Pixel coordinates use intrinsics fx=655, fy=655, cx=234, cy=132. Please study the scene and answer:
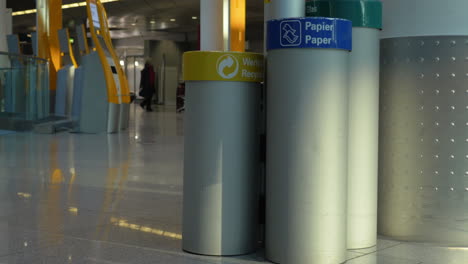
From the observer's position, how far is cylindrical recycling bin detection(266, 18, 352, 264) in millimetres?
2980

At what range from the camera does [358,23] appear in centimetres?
344

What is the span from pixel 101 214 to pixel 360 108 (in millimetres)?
1971

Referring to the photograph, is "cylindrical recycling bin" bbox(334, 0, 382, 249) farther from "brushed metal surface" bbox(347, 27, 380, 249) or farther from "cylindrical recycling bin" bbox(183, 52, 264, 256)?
"cylindrical recycling bin" bbox(183, 52, 264, 256)

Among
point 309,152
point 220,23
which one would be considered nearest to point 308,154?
point 309,152

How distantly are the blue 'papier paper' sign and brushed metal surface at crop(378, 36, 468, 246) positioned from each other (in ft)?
2.63

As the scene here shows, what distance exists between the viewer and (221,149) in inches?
126

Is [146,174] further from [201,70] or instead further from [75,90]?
[75,90]

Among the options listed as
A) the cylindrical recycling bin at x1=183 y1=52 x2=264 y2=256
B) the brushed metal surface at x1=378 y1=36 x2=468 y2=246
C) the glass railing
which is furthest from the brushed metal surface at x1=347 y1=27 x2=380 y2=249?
the glass railing

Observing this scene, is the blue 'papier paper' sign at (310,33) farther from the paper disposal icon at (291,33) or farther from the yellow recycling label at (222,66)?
the yellow recycling label at (222,66)

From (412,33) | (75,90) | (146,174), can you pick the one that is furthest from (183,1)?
(412,33)

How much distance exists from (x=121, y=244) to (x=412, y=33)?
1998 mm

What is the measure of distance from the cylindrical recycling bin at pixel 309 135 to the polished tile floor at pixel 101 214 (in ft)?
0.99

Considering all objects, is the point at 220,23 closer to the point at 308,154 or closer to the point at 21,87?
the point at 308,154

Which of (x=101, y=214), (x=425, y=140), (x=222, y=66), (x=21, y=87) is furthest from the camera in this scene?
(x=21, y=87)
